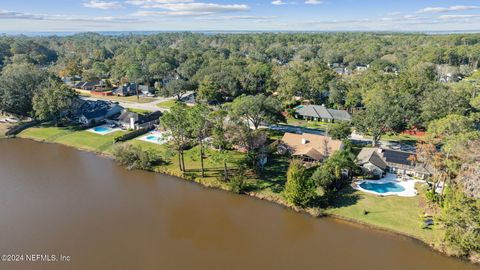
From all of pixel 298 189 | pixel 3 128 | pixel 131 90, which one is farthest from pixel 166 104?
pixel 298 189

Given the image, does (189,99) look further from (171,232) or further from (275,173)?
(171,232)

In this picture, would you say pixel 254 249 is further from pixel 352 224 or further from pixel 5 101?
pixel 5 101

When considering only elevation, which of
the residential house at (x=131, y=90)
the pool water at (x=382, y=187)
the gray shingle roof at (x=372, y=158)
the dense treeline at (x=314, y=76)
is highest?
the dense treeline at (x=314, y=76)

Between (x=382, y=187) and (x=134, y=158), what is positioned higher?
(x=134, y=158)

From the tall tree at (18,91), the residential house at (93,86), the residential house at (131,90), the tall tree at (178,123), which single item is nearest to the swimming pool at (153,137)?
the tall tree at (178,123)

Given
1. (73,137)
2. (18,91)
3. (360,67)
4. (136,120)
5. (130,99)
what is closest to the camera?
(73,137)

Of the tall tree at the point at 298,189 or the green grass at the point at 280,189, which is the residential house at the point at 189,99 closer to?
the green grass at the point at 280,189

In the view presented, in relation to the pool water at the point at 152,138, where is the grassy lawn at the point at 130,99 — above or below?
above

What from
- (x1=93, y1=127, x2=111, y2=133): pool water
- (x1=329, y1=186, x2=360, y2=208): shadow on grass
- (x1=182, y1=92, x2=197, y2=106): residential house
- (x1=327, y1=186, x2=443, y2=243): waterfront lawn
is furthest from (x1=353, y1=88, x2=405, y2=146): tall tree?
(x1=182, y1=92, x2=197, y2=106): residential house
